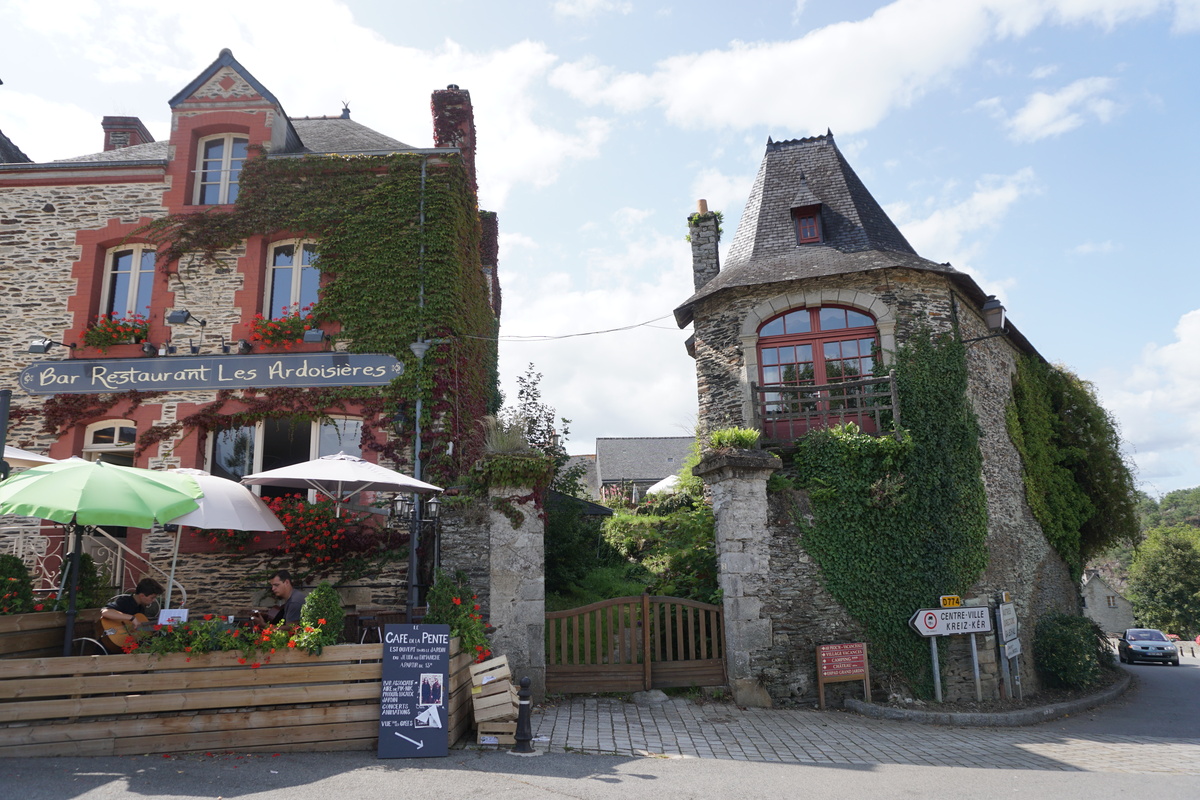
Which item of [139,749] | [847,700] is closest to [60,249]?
[139,749]

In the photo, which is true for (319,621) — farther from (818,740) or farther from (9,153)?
(9,153)

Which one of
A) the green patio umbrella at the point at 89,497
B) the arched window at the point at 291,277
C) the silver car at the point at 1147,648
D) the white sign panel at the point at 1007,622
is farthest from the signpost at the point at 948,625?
the silver car at the point at 1147,648

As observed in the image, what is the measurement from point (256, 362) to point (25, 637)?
15.3ft

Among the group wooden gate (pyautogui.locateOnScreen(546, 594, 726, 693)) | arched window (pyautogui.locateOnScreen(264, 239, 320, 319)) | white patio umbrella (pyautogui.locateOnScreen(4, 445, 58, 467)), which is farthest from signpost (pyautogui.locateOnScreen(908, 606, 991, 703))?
white patio umbrella (pyautogui.locateOnScreen(4, 445, 58, 467))

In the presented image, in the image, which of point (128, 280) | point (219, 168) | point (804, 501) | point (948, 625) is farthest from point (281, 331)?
point (948, 625)

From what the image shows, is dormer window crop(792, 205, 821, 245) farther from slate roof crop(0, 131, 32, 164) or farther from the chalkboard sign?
slate roof crop(0, 131, 32, 164)

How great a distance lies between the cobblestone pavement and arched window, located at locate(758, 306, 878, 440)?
13.6 ft

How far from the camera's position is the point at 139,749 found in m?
5.76

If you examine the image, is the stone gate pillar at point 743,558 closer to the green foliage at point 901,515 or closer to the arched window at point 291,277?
the green foliage at point 901,515

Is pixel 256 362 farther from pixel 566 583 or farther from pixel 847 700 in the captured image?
pixel 847 700

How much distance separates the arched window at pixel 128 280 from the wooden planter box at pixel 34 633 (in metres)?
5.44

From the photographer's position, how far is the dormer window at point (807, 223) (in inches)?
495

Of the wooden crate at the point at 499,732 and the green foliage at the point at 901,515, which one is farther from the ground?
the green foliage at the point at 901,515

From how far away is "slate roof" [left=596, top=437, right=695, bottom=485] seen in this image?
1610 inches
